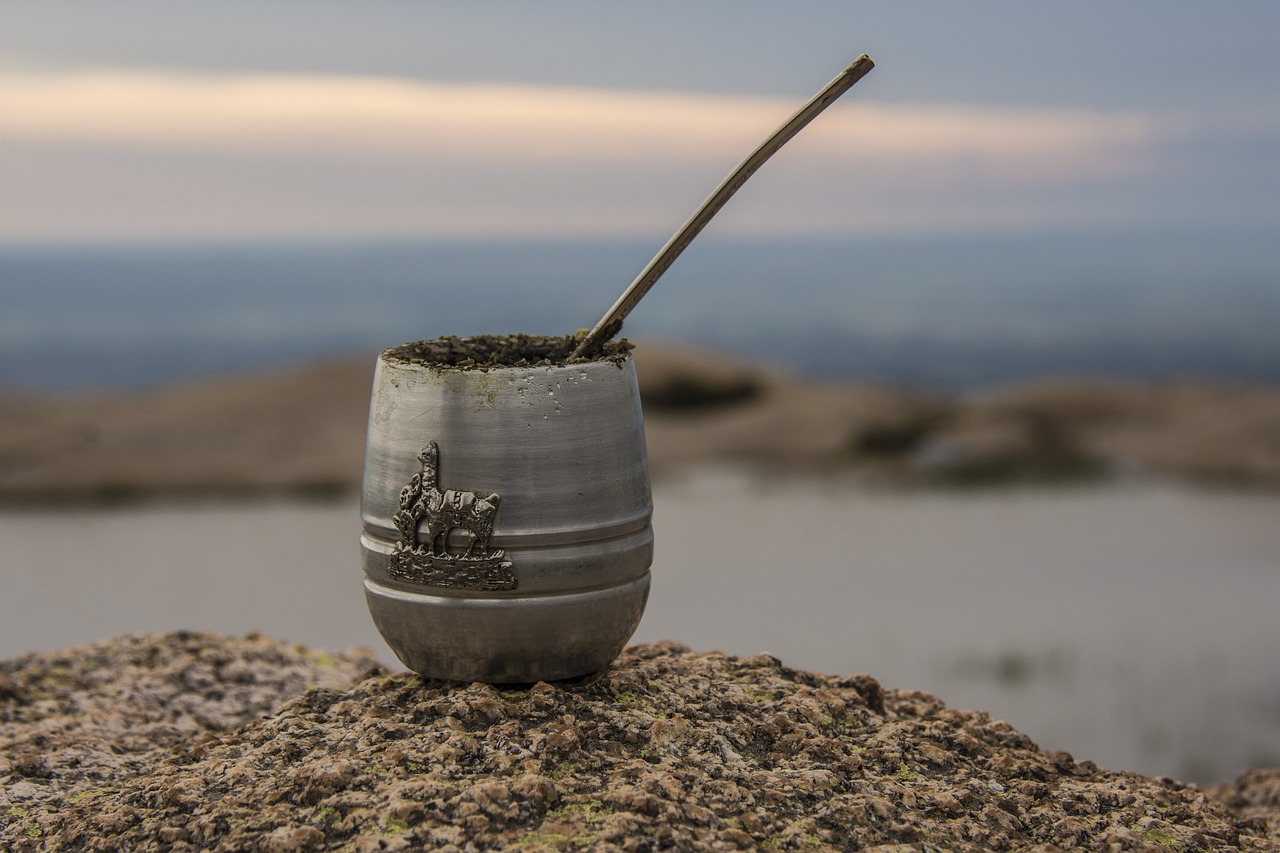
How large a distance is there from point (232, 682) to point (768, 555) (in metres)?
4.87

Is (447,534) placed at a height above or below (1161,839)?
above

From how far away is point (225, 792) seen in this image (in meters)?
4.88

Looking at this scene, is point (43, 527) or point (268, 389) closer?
point (43, 527)

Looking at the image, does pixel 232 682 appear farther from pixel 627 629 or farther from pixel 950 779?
pixel 950 779

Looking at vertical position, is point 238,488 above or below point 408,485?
below

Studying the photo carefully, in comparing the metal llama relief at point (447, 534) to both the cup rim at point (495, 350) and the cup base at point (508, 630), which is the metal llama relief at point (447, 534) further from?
the cup rim at point (495, 350)

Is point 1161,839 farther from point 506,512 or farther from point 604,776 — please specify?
point 506,512

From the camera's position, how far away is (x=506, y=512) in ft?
16.4

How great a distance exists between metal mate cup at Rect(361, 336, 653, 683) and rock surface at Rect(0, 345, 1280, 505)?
7807mm

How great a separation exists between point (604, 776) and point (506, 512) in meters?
0.99

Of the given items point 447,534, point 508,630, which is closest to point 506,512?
point 447,534

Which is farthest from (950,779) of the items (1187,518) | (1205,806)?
(1187,518)

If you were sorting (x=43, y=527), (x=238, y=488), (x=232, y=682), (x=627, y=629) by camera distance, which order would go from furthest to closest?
(x=238, y=488) → (x=43, y=527) → (x=232, y=682) → (x=627, y=629)

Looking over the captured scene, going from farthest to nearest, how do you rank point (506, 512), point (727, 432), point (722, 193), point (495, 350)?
1. point (727, 432)
2. point (495, 350)
3. point (722, 193)
4. point (506, 512)
